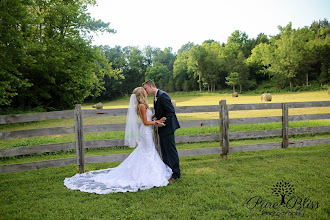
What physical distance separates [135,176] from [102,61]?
75.3 feet

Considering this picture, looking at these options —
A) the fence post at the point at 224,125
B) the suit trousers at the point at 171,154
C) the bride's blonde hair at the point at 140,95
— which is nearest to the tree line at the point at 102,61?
the bride's blonde hair at the point at 140,95

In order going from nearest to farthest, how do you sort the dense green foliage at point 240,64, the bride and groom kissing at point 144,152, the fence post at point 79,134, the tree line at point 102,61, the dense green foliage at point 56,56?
1. the bride and groom kissing at point 144,152
2. the fence post at point 79,134
3. the tree line at point 102,61
4. the dense green foliage at point 56,56
5. the dense green foliage at point 240,64

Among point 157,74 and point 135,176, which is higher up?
point 157,74

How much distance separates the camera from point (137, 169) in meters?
5.22

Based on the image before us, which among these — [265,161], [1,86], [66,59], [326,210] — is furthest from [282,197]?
[66,59]

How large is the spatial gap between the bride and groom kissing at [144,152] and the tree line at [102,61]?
Result: 11186mm

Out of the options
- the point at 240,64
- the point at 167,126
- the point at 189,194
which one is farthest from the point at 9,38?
the point at 240,64

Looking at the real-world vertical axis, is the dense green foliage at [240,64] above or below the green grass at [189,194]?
above

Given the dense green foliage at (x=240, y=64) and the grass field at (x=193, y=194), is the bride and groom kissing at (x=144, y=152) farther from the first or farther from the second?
the dense green foliage at (x=240, y=64)

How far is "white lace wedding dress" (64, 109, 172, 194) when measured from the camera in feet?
16.3

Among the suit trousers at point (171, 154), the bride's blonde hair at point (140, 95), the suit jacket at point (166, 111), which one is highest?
the bride's blonde hair at point (140, 95)

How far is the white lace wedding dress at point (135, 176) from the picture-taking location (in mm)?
4965

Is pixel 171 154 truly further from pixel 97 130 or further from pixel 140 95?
pixel 97 130

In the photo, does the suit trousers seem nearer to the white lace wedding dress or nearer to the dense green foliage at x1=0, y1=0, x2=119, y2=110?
the white lace wedding dress
